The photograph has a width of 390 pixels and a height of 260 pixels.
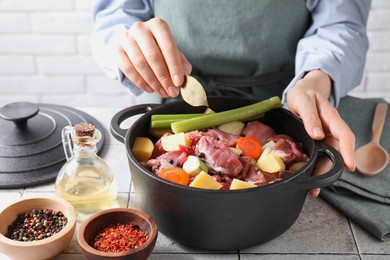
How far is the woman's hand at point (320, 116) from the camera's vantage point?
1046 millimetres

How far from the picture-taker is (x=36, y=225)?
3.30 ft

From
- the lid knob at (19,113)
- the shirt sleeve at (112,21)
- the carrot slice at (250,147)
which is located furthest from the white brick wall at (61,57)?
the carrot slice at (250,147)

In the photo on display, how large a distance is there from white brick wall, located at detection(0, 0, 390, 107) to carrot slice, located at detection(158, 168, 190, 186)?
1.52m

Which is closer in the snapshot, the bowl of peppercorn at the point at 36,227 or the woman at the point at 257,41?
the bowl of peppercorn at the point at 36,227

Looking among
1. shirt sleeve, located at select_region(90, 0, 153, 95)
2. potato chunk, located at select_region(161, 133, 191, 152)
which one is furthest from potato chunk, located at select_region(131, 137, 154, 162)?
shirt sleeve, located at select_region(90, 0, 153, 95)

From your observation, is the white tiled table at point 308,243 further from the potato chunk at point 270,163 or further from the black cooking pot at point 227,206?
the potato chunk at point 270,163

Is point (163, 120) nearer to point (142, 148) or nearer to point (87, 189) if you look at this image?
point (142, 148)

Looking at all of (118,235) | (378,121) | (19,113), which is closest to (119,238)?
(118,235)

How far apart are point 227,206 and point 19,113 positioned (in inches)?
26.5

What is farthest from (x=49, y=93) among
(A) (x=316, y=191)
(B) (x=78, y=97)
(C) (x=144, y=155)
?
(A) (x=316, y=191)

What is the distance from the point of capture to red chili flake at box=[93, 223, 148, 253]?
94 centimetres

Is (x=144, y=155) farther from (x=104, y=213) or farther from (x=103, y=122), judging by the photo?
(x=103, y=122)

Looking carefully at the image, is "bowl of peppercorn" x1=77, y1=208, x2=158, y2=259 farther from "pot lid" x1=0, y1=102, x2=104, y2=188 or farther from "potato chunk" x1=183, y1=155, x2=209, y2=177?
"pot lid" x1=0, y1=102, x2=104, y2=188

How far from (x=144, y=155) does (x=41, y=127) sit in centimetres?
40
